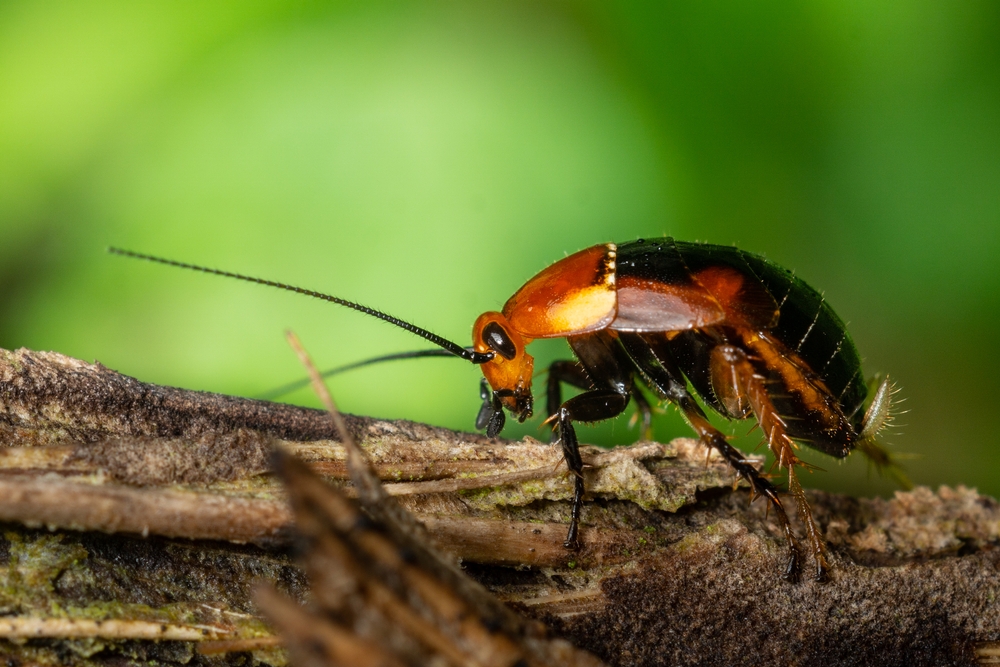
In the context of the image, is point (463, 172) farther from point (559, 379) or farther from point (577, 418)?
point (577, 418)

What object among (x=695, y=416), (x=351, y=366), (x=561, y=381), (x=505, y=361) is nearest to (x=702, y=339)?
(x=695, y=416)

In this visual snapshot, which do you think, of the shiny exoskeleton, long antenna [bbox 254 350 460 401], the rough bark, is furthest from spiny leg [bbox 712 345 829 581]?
long antenna [bbox 254 350 460 401]

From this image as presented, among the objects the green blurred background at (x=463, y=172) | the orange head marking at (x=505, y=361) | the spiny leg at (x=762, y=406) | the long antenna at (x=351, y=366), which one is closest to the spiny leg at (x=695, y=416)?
the spiny leg at (x=762, y=406)

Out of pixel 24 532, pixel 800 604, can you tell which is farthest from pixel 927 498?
pixel 24 532

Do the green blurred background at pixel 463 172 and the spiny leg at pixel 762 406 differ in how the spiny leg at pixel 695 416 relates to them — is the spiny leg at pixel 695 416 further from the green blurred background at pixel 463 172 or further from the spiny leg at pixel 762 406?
the green blurred background at pixel 463 172

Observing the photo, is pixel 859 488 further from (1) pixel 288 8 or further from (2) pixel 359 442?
(1) pixel 288 8

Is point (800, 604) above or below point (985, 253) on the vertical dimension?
below
